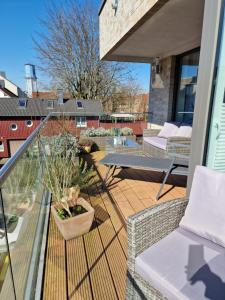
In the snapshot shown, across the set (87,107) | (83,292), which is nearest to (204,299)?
(83,292)

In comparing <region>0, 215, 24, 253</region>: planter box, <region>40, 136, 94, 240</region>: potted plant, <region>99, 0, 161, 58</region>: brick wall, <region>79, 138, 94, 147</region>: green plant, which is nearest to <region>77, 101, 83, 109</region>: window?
<region>99, 0, 161, 58</region>: brick wall

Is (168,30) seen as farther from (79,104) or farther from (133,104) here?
(133,104)

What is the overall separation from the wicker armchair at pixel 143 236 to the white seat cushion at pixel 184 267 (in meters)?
0.04

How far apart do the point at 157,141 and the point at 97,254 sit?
2.90 meters

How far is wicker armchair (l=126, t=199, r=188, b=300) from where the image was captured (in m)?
1.17

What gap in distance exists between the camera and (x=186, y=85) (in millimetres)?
4820

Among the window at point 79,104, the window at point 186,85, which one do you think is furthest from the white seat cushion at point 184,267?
the window at point 79,104

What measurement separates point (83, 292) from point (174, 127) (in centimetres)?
380

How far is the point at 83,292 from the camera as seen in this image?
1.40 meters

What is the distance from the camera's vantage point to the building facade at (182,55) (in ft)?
5.33

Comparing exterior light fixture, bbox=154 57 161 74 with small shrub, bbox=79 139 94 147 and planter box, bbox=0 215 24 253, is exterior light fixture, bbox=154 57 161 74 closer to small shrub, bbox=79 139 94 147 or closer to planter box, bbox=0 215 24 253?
small shrub, bbox=79 139 94 147

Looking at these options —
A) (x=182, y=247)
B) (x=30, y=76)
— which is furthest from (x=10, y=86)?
(x=182, y=247)

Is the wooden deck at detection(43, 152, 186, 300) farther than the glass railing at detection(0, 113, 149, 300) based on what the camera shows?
Yes

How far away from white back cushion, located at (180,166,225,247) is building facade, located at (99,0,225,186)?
37 centimetres
